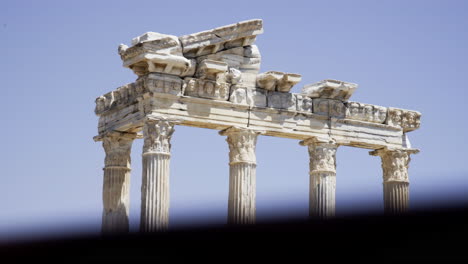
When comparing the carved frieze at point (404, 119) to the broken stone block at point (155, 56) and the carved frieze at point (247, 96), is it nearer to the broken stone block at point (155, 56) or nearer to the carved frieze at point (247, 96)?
the carved frieze at point (247, 96)

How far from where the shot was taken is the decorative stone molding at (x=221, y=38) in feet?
80.0

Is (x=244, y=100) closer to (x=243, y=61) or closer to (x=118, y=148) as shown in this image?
(x=243, y=61)

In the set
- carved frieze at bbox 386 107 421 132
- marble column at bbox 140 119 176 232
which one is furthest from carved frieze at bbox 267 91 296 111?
carved frieze at bbox 386 107 421 132

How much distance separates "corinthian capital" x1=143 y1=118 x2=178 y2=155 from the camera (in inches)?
923

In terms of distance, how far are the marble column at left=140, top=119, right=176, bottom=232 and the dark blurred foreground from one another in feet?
59.2

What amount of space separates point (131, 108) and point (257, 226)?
65.3 feet

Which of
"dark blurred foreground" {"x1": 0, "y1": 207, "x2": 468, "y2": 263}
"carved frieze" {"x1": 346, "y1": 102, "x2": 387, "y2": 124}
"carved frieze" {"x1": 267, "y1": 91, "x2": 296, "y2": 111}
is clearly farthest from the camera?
"carved frieze" {"x1": 346, "y1": 102, "x2": 387, "y2": 124}

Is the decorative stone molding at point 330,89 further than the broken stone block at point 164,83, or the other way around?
the decorative stone molding at point 330,89

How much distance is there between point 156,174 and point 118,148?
2.90m

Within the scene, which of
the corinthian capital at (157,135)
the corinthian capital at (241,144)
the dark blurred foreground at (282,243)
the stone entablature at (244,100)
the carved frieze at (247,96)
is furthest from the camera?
the carved frieze at (247,96)

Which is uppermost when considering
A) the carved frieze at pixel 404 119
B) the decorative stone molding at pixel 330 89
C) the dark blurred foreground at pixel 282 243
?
the decorative stone molding at pixel 330 89

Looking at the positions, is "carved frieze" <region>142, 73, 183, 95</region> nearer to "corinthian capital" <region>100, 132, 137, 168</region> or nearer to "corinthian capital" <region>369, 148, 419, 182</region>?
"corinthian capital" <region>100, 132, 137, 168</region>


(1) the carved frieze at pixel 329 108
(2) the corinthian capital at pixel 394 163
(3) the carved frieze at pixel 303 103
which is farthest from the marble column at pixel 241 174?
(2) the corinthian capital at pixel 394 163

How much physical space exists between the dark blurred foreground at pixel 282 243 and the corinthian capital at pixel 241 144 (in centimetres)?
1985
